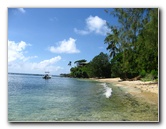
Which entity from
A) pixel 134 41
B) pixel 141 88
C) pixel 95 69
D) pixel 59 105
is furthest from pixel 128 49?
pixel 59 105

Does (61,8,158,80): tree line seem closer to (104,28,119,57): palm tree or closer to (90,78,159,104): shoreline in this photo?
(104,28,119,57): palm tree

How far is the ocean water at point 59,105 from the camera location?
138 inches

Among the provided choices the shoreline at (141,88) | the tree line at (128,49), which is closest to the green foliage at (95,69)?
the tree line at (128,49)

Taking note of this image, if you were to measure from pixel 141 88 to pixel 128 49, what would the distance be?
920mm

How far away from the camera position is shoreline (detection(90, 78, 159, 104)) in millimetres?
3693

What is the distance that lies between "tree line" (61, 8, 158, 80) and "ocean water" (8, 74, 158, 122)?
1.18ft

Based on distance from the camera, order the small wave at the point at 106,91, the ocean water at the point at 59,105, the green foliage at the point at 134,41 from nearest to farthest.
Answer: the ocean water at the point at 59,105, the green foliage at the point at 134,41, the small wave at the point at 106,91

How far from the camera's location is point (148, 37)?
12.3 ft

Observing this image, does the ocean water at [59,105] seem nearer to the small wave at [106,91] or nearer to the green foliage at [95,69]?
the green foliage at [95,69]

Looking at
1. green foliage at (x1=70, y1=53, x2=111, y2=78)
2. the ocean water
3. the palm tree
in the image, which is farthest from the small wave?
the palm tree

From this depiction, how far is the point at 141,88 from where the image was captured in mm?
4648

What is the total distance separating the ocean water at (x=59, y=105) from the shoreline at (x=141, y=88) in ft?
0.50
